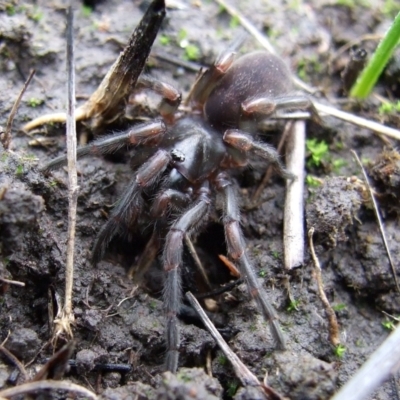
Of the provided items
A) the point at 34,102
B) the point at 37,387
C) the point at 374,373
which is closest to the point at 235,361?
the point at 374,373

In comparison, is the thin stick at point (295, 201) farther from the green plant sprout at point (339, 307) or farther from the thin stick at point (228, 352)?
the thin stick at point (228, 352)

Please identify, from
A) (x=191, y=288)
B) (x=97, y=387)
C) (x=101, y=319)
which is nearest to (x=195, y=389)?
(x=97, y=387)

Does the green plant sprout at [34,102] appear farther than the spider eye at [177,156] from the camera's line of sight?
Yes

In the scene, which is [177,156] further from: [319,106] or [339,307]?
[339,307]

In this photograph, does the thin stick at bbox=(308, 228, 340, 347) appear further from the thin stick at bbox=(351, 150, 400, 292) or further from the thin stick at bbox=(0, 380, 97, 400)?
the thin stick at bbox=(0, 380, 97, 400)

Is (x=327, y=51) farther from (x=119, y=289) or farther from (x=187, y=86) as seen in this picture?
(x=119, y=289)

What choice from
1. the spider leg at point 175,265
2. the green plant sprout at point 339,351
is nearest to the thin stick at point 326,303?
the green plant sprout at point 339,351
